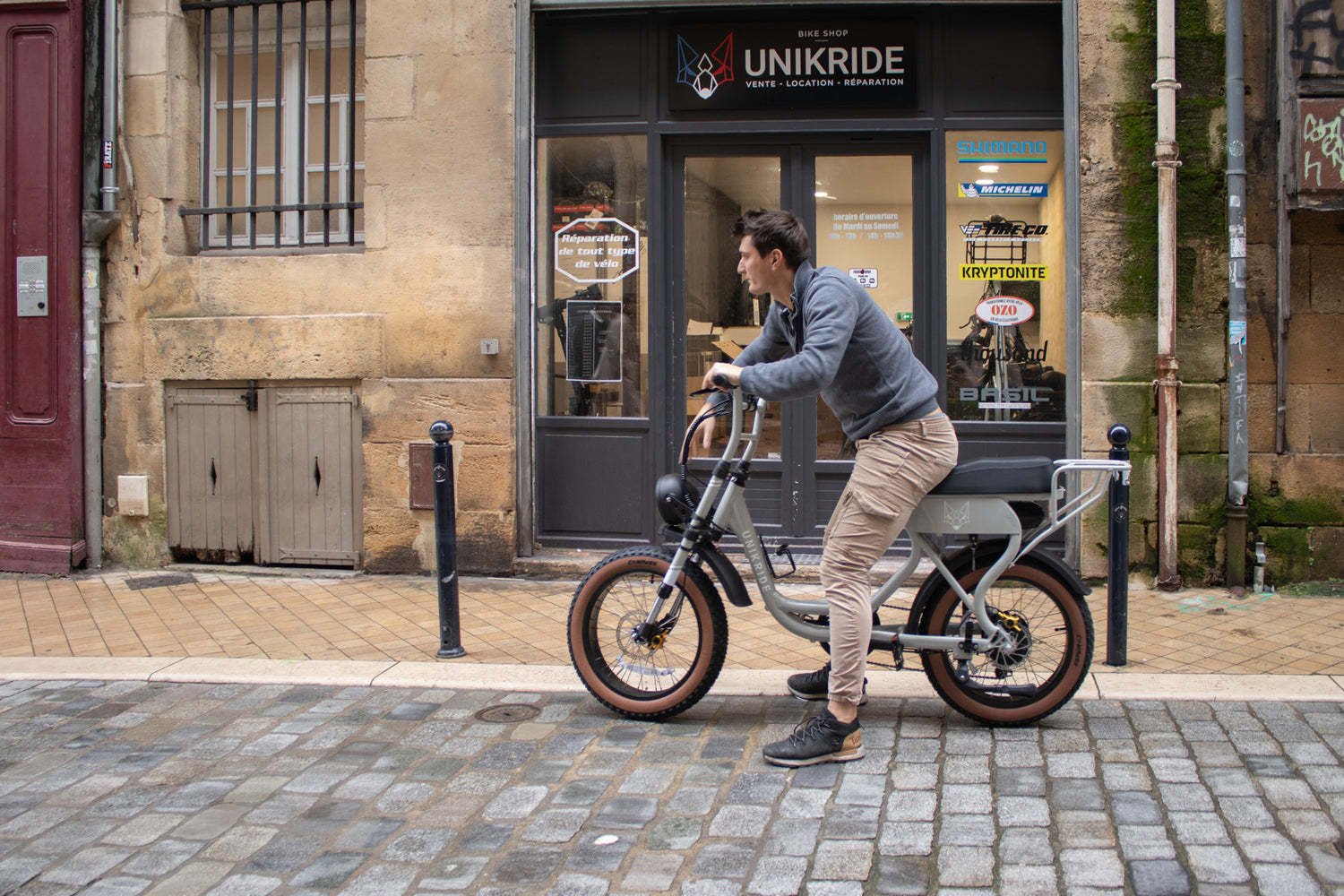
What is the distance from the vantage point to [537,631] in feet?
18.8

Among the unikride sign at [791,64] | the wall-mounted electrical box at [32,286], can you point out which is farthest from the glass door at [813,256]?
the wall-mounted electrical box at [32,286]

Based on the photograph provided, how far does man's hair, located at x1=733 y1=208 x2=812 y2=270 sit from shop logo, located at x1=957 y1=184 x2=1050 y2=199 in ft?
11.8

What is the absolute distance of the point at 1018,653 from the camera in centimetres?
402

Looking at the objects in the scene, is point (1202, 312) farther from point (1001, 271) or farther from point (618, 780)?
point (618, 780)

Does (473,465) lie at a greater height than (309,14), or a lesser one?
lesser

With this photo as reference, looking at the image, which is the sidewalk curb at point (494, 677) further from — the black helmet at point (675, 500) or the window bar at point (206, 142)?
the window bar at point (206, 142)

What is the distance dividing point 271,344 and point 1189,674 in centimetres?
578

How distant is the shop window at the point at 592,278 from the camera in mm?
7453

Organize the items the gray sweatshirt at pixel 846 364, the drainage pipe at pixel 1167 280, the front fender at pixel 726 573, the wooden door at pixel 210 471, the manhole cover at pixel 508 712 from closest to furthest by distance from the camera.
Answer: the gray sweatshirt at pixel 846 364
the front fender at pixel 726 573
the manhole cover at pixel 508 712
the drainage pipe at pixel 1167 280
the wooden door at pixel 210 471

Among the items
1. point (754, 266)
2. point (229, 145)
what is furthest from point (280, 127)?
point (754, 266)

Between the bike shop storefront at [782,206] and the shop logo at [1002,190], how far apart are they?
12 mm

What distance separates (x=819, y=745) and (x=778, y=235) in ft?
5.73

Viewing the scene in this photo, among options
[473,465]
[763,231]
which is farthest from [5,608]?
[763,231]

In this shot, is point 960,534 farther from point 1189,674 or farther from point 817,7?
point 817,7
